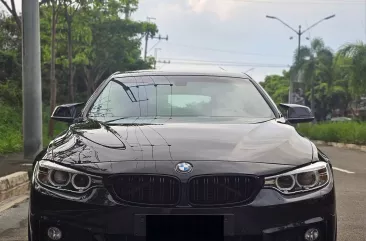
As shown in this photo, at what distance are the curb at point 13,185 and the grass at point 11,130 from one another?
14.8 ft

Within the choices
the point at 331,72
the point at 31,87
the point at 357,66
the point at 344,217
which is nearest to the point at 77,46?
the point at 357,66

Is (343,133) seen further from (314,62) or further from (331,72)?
(331,72)

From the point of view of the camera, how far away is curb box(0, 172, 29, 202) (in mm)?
6752

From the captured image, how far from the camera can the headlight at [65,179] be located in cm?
283

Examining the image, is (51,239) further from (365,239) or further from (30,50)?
(30,50)

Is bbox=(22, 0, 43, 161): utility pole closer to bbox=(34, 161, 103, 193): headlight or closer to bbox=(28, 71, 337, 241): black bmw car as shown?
bbox=(28, 71, 337, 241): black bmw car

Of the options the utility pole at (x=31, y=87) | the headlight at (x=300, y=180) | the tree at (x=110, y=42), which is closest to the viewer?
the headlight at (x=300, y=180)

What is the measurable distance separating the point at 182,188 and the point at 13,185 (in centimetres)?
501

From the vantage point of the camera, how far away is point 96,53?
101 ft

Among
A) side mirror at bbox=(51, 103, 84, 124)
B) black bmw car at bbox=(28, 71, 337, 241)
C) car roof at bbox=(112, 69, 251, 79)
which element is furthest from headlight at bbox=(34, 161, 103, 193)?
car roof at bbox=(112, 69, 251, 79)

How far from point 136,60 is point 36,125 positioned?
1131 inches

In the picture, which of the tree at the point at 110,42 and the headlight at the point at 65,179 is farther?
the tree at the point at 110,42

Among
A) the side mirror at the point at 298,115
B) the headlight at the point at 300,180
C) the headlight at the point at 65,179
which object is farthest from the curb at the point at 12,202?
the headlight at the point at 300,180

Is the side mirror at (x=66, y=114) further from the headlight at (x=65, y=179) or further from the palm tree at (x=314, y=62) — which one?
the palm tree at (x=314, y=62)
